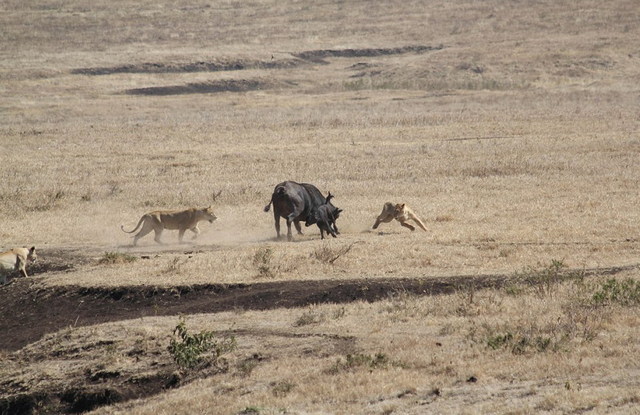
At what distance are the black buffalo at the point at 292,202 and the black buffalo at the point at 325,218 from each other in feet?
0.41

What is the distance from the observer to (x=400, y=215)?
20828 mm

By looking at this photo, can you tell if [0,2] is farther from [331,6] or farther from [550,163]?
[550,163]

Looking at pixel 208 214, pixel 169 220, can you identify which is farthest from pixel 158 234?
pixel 208 214

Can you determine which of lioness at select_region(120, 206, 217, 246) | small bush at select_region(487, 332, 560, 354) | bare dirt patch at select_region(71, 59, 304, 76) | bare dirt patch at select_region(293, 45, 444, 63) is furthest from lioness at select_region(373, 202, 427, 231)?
bare dirt patch at select_region(293, 45, 444, 63)

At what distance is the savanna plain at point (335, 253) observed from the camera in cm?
1088

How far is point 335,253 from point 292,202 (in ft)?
11.7

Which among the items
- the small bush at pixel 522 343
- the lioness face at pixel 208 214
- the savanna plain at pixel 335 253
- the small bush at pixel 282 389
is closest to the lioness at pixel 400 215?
the savanna plain at pixel 335 253

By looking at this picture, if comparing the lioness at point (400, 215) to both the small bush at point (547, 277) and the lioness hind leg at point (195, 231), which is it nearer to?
the lioness hind leg at point (195, 231)

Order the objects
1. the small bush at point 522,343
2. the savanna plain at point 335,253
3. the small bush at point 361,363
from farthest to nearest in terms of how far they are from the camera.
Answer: the small bush at point 522,343 → the small bush at point 361,363 → the savanna plain at point 335,253

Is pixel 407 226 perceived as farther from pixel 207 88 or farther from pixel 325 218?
pixel 207 88

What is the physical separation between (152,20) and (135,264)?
7723 centimetres

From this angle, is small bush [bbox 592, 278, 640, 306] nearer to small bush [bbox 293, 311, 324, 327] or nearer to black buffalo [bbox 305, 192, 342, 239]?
small bush [bbox 293, 311, 324, 327]

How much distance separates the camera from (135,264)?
58.6ft

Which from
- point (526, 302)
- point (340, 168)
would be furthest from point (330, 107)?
point (526, 302)
